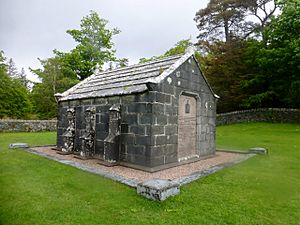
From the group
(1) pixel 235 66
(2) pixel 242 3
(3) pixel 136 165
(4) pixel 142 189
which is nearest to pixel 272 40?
(1) pixel 235 66

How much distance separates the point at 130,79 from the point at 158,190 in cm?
566

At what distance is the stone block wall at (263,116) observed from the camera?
74.9 feet

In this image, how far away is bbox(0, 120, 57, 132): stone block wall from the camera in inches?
797

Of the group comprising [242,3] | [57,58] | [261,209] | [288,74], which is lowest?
[261,209]

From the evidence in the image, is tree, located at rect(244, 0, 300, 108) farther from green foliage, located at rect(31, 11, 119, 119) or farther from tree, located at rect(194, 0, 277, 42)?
green foliage, located at rect(31, 11, 119, 119)

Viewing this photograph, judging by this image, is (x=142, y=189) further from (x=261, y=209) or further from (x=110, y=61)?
(x=110, y=61)

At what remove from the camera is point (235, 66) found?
2681cm

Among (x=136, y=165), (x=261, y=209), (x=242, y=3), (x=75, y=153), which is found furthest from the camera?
(x=242, y=3)

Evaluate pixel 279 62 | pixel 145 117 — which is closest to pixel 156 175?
pixel 145 117

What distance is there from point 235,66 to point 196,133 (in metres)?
19.7

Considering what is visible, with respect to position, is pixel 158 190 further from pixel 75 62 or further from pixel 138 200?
pixel 75 62

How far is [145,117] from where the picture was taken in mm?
7801

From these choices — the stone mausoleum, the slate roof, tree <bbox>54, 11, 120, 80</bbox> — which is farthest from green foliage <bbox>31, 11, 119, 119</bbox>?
the stone mausoleum

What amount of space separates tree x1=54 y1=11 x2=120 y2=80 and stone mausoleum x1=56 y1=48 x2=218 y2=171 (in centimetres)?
2080
